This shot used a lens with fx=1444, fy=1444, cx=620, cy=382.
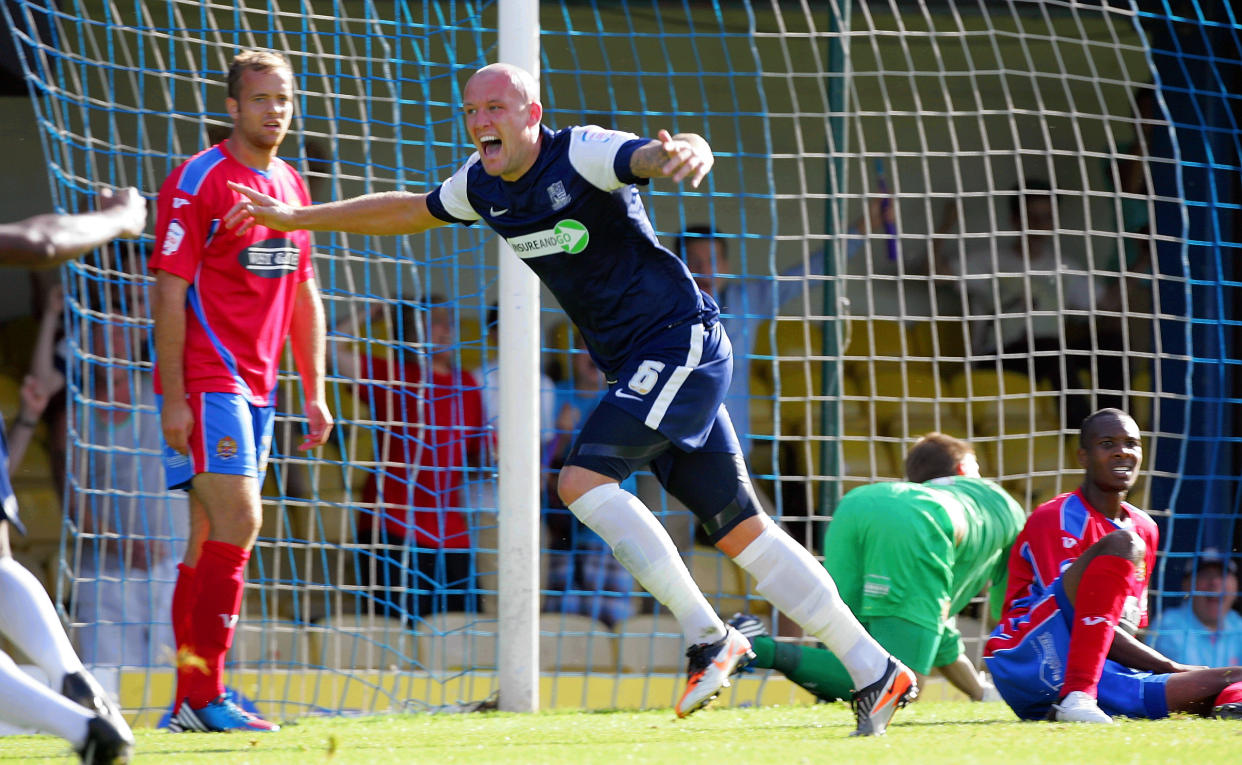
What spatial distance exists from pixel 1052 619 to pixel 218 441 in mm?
2448

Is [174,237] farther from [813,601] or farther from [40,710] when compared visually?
[813,601]

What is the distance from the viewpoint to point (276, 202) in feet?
12.8

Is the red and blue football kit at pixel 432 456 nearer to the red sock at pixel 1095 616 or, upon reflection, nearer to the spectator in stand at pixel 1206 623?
the red sock at pixel 1095 616

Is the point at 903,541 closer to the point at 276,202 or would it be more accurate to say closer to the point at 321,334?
the point at 321,334

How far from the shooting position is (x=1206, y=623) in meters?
6.89

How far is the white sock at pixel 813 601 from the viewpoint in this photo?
3658 mm

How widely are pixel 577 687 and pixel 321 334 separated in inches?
108

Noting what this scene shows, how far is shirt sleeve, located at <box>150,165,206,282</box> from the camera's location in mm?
4160

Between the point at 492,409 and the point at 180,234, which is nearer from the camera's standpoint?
the point at 180,234

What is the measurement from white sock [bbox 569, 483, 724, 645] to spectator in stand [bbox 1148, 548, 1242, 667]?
368 cm

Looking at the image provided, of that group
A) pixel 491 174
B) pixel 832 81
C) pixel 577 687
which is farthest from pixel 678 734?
pixel 832 81

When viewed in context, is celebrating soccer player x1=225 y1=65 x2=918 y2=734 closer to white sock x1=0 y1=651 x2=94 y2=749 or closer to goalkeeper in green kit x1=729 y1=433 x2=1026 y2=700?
goalkeeper in green kit x1=729 y1=433 x2=1026 y2=700

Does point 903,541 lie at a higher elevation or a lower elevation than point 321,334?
lower

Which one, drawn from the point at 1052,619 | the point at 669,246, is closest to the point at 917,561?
the point at 1052,619
